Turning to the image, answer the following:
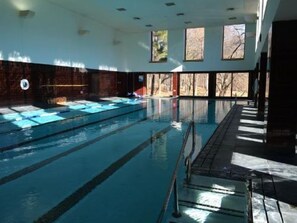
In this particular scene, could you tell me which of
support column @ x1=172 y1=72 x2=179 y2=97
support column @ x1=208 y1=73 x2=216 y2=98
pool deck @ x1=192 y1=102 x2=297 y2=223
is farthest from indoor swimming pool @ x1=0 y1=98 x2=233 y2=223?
support column @ x1=172 y1=72 x2=179 y2=97

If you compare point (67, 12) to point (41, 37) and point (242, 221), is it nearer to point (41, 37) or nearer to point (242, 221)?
point (41, 37)

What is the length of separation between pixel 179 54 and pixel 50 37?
816 centimetres

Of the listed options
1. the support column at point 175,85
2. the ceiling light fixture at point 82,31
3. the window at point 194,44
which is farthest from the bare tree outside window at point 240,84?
the ceiling light fixture at point 82,31

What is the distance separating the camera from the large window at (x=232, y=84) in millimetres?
15851

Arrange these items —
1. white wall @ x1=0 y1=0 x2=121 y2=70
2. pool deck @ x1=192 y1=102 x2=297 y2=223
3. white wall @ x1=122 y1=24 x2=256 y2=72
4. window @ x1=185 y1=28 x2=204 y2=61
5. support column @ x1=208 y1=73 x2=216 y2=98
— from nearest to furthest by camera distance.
Answer: pool deck @ x1=192 y1=102 x2=297 y2=223, white wall @ x1=0 y1=0 x2=121 y2=70, white wall @ x1=122 y1=24 x2=256 y2=72, support column @ x1=208 y1=73 x2=216 y2=98, window @ x1=185 y1=28 x2=204 y2=61

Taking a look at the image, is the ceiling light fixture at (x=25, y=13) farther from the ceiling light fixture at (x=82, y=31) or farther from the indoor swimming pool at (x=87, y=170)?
the indoor swimming pool at (x=87, y=170)

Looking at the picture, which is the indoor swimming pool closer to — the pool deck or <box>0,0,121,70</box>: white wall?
the pool deck

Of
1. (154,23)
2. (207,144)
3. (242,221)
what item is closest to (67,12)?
(154,23)

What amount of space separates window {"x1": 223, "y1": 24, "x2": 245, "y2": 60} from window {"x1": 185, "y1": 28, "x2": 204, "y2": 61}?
138cm

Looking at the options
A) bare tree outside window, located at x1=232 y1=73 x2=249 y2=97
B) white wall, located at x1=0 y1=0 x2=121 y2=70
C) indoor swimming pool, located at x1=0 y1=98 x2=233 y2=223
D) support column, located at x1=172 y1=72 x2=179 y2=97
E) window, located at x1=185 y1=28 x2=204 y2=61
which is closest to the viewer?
indoor swimming pool, located at x1=0 y1=98 x2=233 y2=223

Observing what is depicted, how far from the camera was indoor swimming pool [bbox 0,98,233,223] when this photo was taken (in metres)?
2.60

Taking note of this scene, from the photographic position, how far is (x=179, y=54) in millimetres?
16828

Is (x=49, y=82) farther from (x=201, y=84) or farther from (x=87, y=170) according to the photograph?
(x=201, y=84)

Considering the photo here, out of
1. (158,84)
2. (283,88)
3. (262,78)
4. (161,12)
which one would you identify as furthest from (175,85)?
(283,88)
